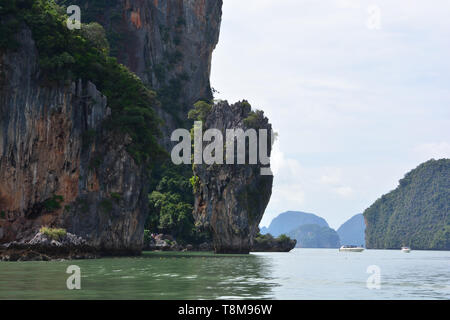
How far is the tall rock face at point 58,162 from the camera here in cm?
5528

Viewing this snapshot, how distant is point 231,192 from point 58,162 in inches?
1178

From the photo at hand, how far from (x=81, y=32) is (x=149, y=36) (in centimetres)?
5120

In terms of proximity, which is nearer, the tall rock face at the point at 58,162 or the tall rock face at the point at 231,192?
the tall rock face at the point at 58,162

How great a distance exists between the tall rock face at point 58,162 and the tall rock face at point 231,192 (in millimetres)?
18779

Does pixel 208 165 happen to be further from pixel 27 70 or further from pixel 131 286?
pixel 131 286

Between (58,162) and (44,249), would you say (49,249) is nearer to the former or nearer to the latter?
(44,249)

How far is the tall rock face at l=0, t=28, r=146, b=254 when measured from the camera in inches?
2176

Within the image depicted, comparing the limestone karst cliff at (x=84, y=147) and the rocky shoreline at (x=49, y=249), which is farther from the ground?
the limestone karst cliff at (x=84, y=147)

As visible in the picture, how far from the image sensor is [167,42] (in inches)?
4879
